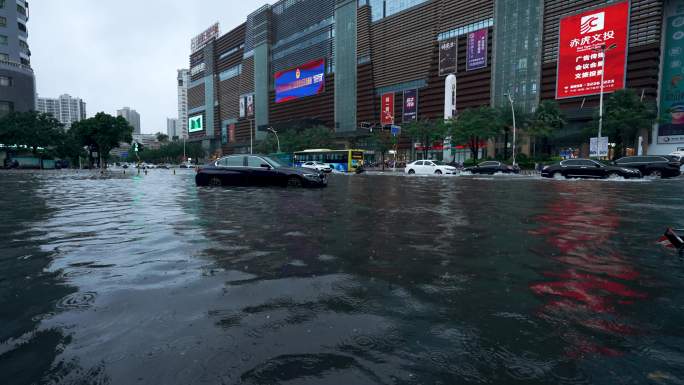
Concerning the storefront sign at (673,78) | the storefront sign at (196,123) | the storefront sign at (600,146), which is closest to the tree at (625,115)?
the storefront sign at (673,78)

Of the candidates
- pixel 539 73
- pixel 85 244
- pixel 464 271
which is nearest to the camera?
pixel 464 271

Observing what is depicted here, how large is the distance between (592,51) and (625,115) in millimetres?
18568

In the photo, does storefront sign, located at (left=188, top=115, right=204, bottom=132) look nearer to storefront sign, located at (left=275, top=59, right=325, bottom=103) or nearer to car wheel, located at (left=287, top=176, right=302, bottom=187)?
storefront sign, located at (left=275, top=59, right=325, bottom=103)

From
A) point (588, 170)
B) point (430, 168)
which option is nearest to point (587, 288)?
point (588, 170)

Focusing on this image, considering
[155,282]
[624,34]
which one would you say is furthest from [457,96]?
[155,282]

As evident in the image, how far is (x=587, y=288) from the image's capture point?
11.3 feet

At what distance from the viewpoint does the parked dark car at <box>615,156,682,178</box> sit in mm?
24359

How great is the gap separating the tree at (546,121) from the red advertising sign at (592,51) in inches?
373

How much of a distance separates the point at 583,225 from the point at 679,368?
5365 millimetres

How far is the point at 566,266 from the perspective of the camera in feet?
13.7

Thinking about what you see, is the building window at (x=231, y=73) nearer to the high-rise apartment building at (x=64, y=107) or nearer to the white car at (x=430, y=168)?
the high-rise apartment building at (x=64, y=107)

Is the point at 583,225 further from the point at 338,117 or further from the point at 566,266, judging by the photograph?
the point at 338,117

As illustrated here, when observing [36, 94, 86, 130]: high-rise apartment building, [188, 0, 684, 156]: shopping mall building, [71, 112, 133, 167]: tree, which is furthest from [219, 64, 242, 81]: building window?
[36, 94, 86, 130]: high-rise apartment building

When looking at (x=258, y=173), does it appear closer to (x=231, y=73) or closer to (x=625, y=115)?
(x=625, y=115)
